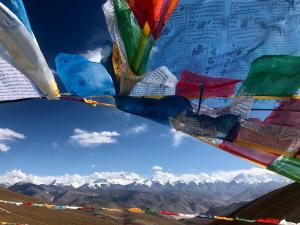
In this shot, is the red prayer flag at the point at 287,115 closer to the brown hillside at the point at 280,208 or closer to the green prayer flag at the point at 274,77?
the green prayer flag at the point at 274,77

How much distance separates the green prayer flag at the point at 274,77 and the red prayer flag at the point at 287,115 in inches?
4.9

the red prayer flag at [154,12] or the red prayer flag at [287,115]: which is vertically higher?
the red prayer flag at [154,12]

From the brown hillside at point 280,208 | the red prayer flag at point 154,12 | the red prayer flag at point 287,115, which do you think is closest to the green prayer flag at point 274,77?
the red prayer flag at point 287,115

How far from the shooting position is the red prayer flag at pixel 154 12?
465cm

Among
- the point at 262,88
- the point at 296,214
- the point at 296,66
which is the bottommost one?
the point at 296,214

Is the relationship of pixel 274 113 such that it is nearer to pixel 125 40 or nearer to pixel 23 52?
pixel 125 40

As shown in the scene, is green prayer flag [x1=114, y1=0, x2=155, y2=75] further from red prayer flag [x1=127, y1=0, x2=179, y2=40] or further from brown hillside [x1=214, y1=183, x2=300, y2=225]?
brown hillside [x1=214, y1=183, x2=300, y2=225]

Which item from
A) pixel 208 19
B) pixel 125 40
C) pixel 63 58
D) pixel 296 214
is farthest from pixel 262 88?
pixel 296 214

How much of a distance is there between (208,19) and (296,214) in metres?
23.5

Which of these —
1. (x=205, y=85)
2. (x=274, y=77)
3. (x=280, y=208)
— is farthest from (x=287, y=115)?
(x=280, y=208)

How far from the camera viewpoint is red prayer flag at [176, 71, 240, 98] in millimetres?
4656

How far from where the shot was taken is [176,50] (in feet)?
15.6

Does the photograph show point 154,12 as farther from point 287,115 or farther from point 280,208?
point 280,208

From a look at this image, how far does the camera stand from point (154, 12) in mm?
4676
